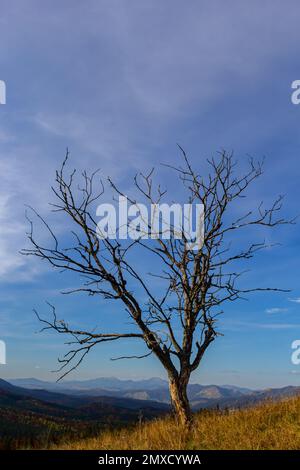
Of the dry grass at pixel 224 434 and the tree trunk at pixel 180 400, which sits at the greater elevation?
the tree trunk at pixel 180 400

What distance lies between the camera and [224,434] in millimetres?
11227

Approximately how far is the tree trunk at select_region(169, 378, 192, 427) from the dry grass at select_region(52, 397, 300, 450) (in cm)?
25

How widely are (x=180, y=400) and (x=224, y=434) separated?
260 centimetres

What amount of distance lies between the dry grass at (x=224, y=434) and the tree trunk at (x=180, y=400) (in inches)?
9.9

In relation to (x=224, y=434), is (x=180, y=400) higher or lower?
higher

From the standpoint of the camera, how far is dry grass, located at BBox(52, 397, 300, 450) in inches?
402

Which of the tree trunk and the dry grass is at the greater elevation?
the tree trunk

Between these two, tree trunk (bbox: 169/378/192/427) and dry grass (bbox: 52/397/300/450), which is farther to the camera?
tree trunk (bbox: 169/378/192/427)

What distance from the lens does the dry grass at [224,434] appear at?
10.2 metres

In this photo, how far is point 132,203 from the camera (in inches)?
629

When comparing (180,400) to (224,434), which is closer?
(224,434)
